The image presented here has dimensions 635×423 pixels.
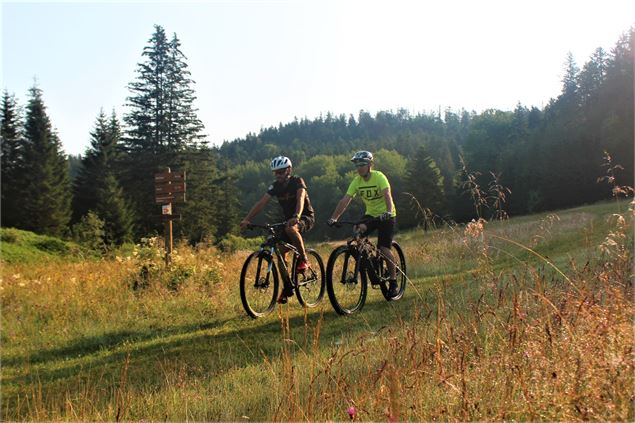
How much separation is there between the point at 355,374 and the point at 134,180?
1378 inches

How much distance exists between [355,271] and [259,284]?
1506 millimetres

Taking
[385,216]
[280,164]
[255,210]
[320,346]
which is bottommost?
[320,346]

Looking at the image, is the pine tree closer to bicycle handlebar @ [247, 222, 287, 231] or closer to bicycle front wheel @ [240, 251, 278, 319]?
bicycle front wheel @ [240, 251, 278, 319]

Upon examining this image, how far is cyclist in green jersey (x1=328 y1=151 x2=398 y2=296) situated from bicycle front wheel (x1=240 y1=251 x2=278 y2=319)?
4.14 feet

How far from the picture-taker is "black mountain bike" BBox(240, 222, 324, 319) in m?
7.31

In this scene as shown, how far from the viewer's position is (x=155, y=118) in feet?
118

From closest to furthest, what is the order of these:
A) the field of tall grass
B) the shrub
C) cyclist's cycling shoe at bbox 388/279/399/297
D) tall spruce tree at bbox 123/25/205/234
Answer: the field of tall grass < cyclist's cycling shoe at bbox 388/279/399/297 < the shrub < tall spruce tree at bbox 123/25/205/234

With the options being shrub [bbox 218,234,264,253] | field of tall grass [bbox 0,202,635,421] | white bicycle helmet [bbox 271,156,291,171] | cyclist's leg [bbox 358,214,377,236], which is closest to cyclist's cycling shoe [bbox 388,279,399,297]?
field of tall grass [bbox 0,202,635,421]

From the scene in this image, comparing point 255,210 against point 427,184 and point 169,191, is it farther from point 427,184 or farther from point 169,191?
point 427,184

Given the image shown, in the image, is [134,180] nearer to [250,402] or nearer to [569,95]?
[250,402]

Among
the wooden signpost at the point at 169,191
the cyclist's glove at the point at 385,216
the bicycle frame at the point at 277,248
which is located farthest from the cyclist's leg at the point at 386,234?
the wooden signpost at the point at 169,191

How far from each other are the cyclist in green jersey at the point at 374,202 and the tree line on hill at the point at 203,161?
1.70 meters

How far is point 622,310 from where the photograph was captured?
328cm

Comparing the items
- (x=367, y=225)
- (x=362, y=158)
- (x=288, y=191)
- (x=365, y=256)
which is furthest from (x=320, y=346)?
(x=362, y=158)
